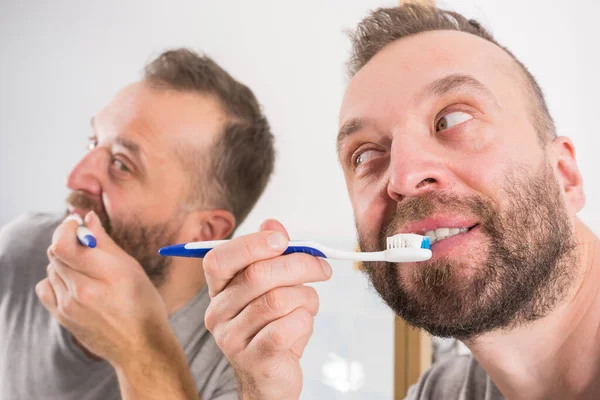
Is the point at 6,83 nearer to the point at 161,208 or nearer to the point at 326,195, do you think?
the point at 161,208

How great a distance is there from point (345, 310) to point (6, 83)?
A: 34.5 inches

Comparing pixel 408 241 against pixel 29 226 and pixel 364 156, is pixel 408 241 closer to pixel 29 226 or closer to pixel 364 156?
pixel 364 156

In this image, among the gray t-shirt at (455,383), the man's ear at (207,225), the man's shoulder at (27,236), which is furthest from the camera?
the man's shoulder at (27,236)

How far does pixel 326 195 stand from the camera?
0.84 m

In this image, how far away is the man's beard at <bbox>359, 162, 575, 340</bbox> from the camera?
0.62 meters

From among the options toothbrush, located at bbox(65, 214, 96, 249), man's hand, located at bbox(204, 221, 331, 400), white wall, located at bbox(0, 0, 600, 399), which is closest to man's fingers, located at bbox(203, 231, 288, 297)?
man's hand, located at bbox(204, 221, 331, 400)

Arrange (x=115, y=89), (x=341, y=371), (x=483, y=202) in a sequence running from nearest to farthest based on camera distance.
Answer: (x=483, y=202) < (x=341, y=371) < (x=115, y=89)

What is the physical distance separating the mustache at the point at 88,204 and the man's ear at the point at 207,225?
15cm

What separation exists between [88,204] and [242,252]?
529 millimetres

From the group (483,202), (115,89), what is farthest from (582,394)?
(115,89)

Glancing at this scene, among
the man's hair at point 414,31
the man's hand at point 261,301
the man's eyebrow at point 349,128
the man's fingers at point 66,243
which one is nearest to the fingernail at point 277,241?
the man's hand at point 261,301

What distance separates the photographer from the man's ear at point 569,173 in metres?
0.69

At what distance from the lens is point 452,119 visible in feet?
2.19

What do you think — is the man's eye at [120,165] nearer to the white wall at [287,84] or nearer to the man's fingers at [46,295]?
the white wall at [287,84]
